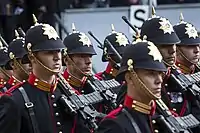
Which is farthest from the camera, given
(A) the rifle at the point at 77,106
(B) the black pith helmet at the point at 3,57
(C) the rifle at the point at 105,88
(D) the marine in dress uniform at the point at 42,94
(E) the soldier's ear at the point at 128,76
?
(B) the black pith helmet at the point at 3,57

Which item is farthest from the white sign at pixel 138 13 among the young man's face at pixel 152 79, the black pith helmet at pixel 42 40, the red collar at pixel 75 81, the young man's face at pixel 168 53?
the young man's face at pixel 152 79

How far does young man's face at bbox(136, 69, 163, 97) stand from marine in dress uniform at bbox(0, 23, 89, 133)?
1180mm

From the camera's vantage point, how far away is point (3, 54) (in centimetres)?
960

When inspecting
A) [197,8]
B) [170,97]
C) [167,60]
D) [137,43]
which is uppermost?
[137,43]

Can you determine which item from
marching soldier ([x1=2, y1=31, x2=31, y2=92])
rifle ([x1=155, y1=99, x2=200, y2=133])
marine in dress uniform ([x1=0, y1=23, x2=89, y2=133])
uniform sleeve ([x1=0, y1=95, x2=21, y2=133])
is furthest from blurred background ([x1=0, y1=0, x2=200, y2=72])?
rifle ([x1=155, y1=99, x2=200, y2=133])

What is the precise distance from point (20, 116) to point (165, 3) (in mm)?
8717

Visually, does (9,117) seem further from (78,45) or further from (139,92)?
(78,45)

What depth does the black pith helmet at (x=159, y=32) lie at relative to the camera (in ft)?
23.0

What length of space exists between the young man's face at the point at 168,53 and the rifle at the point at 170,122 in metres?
0.90

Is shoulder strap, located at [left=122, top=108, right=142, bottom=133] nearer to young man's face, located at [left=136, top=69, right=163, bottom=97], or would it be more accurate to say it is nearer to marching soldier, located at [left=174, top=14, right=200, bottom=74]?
young man's face, located at [left=136, top=69, right=163, bottom=97]

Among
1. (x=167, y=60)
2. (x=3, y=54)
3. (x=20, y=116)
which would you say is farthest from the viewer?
(x=3, y=54)

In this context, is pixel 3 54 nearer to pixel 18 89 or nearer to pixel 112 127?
pixel 18 89

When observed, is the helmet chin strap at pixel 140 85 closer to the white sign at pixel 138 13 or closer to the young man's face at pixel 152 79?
the young man's face at pixel 152 79

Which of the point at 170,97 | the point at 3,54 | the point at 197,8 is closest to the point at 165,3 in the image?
the point at 197,8
